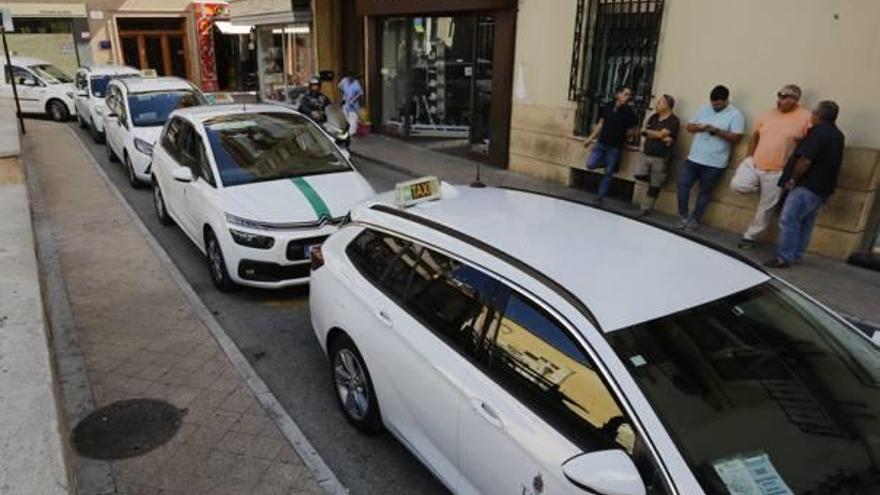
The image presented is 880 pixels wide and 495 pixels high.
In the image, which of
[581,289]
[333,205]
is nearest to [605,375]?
[581,289]

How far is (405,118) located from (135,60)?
18.6 m

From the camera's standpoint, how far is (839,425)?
2414 mm

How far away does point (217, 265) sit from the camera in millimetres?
6227

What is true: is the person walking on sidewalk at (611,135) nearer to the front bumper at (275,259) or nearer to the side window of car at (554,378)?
the front bumper at (275,259)

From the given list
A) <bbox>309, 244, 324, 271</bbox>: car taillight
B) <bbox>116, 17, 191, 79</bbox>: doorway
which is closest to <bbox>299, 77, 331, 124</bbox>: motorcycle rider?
<bbox>309, 244, 324, 271</bbox>: car taillight

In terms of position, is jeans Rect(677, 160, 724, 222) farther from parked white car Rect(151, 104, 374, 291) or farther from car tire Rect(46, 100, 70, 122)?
car tire Rect(46, 100, 70, 122)

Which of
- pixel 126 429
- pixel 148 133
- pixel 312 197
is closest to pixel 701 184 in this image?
pixel 312 197

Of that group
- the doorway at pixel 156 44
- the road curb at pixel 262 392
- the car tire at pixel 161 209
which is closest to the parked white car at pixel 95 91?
the car tire at pixel 161 209

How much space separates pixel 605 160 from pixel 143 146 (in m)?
7.53

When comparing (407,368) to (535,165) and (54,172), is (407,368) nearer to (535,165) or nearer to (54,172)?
(535,165)

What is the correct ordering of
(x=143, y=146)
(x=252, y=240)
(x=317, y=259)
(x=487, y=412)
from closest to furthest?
(x=487, y=412)
(x=317, y=259)
(x=252, y=240)
(x=143, y=146)

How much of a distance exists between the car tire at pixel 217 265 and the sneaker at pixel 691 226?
5674 millimetres

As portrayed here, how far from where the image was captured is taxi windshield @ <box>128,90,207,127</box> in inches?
422

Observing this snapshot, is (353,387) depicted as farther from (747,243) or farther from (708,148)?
(708,148)
